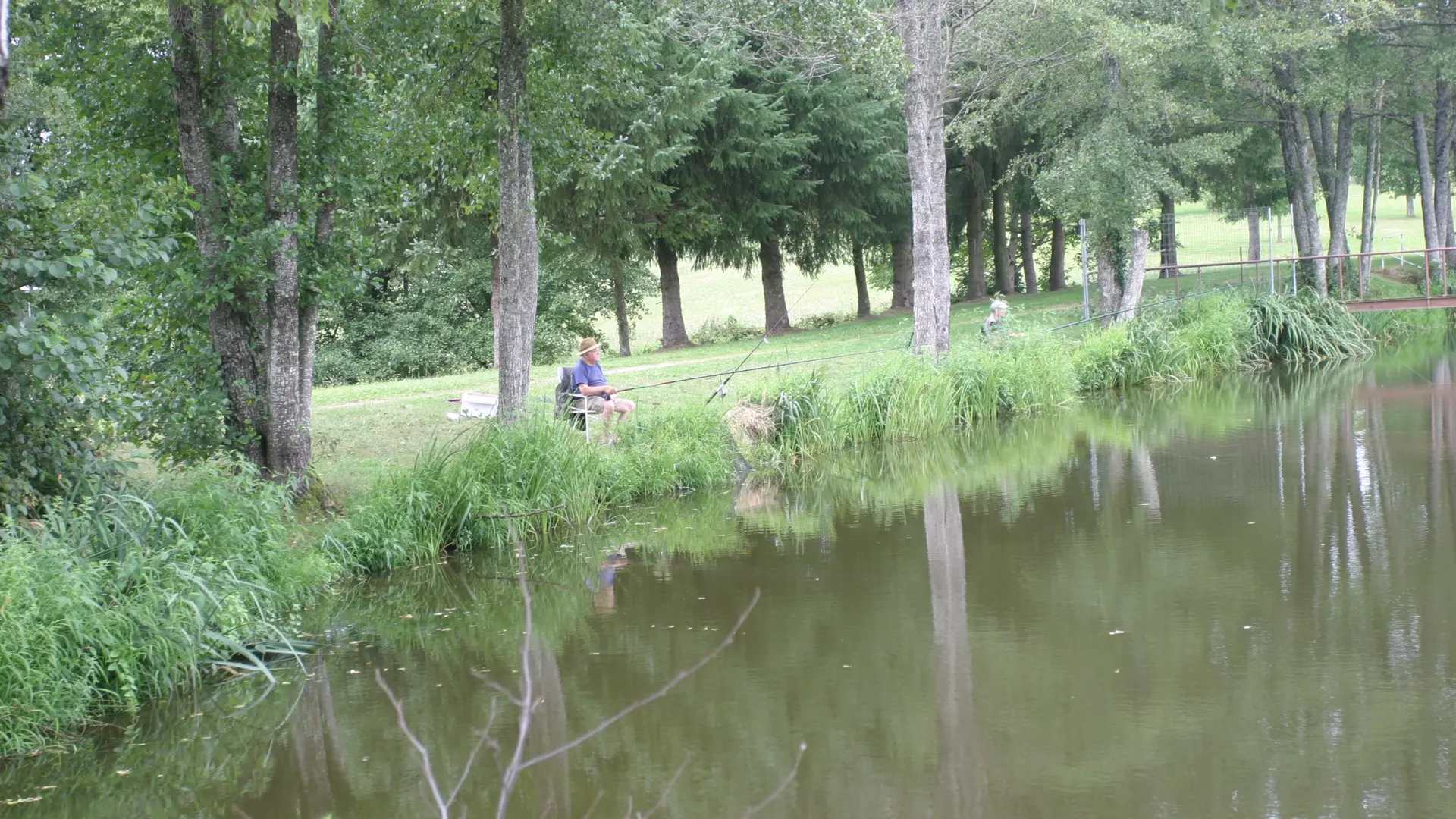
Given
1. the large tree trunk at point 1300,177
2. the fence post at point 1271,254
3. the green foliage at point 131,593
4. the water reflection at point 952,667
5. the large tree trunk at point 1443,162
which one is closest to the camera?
the water reflection at point 952,667

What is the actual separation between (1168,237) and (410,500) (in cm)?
1940

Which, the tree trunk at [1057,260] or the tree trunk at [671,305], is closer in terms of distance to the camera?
the tree trunk at [671,305]

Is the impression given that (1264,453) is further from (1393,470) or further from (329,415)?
(329,415)

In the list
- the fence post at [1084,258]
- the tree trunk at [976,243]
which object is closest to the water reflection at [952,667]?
the fence post at [1084,258]

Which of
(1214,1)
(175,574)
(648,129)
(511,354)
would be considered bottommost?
(175,574)

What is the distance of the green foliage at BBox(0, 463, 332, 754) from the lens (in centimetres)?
671

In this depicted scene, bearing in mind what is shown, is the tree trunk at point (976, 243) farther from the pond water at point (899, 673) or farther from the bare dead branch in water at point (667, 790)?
the bare dead branch in water at point (667, 790)

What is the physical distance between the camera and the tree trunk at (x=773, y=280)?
101 ft

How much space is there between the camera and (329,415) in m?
17.7

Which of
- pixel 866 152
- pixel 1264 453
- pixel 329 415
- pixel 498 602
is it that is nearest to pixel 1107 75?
pixel 866 152

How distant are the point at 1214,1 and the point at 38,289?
261 inches

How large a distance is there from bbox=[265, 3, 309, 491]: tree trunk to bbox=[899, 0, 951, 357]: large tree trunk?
10.1 metres

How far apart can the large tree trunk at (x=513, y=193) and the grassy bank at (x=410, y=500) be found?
45cm

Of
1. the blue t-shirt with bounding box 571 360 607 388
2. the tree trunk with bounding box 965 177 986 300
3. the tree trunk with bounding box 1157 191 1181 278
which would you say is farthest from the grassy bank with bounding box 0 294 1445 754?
the tree trunk with bounding box 965 177 986 300
